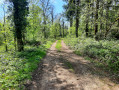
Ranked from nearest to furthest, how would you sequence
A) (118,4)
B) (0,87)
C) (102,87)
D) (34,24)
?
(0,87) < (102,87) < (118,4) < (34,24)

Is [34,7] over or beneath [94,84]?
over

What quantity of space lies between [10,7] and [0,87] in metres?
9.02

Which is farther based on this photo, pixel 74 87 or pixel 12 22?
pixel 12 22

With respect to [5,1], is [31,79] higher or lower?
lower

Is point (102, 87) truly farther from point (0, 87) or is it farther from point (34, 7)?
point (34, 7)

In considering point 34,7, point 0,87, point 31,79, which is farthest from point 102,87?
point 34,7

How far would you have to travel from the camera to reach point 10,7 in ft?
30.1

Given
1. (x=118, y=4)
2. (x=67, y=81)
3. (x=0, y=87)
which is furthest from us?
(x=118, y=4)

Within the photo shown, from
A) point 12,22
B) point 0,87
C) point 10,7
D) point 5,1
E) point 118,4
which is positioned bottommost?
point 0,87

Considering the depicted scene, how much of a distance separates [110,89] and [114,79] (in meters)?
1.05

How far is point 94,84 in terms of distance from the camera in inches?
147

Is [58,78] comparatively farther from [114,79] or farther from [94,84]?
[114,79]

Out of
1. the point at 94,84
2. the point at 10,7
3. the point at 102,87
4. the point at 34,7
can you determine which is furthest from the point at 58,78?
the point at 34,7

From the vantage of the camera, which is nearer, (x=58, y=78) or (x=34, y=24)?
(x=58, y=78)
